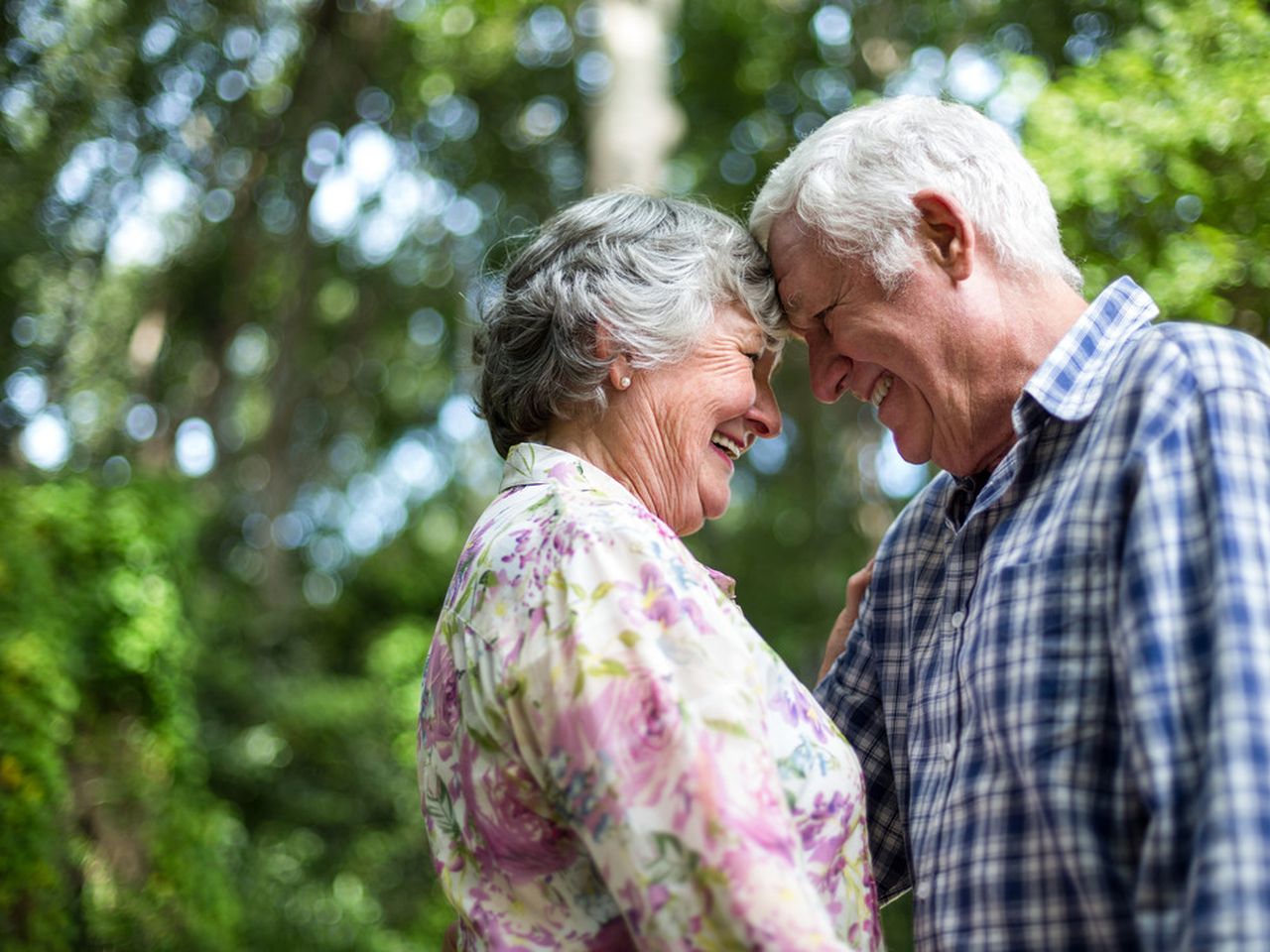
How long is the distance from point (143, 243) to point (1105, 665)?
554 inches

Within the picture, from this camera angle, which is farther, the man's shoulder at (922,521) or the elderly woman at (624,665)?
the man's shoulder at (922,521)

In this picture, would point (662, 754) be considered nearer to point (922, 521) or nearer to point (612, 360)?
point (612, 360)

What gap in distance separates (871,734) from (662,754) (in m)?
0.93

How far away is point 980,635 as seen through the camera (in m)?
1.78

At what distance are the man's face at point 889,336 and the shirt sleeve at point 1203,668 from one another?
532 millimetres

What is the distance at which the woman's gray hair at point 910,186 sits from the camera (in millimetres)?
2018

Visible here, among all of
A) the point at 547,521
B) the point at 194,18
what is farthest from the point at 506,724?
the point at 194,18

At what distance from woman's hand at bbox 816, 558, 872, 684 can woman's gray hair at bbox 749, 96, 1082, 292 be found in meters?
0.63

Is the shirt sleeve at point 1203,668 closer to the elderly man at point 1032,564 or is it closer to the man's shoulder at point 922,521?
the elderly man at point 1032,564

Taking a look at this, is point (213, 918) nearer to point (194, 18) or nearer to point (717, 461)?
point (717, 461)

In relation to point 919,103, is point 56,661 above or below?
below

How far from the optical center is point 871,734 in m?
2.28

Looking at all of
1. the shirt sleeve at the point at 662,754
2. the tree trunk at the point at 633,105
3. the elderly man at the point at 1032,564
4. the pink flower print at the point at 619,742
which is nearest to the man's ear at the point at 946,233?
the elderly man at the point at 1032,564

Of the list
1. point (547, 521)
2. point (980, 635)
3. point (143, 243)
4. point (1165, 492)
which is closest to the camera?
point (1165, 492)
